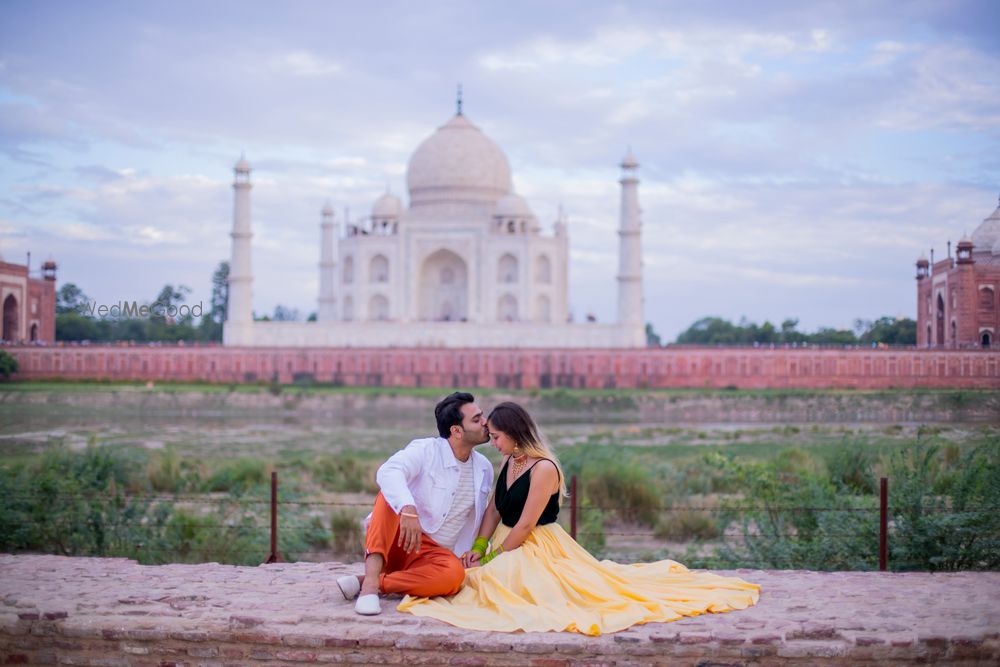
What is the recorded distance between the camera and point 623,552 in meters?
8.45

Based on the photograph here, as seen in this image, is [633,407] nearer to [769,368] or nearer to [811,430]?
[769,368]

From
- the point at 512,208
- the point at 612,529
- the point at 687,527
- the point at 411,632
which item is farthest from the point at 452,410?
the point at 512,208

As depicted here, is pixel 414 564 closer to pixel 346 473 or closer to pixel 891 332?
pixel 346 473

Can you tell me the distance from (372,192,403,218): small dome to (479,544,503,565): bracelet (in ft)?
99.4

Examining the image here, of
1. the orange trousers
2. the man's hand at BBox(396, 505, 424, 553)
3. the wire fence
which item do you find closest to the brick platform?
the orange trousers

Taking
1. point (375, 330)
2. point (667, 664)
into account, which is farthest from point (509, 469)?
point (375, 330)

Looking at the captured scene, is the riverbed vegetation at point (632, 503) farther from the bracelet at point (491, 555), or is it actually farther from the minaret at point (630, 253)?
the minaret at point (630, 253)

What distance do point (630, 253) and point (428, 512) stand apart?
25077 millimetres

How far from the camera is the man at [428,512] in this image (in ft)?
14.0

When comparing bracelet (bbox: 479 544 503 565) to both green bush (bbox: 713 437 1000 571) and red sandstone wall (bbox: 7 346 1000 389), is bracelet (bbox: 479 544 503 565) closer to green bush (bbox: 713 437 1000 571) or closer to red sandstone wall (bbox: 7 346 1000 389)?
green bush (bbox: 713 437 1000 571)

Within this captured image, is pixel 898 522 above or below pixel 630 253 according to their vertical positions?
below

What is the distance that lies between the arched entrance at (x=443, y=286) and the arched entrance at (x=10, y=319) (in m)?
16.0

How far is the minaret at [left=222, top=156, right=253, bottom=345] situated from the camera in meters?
29.1

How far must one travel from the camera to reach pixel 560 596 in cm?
425
